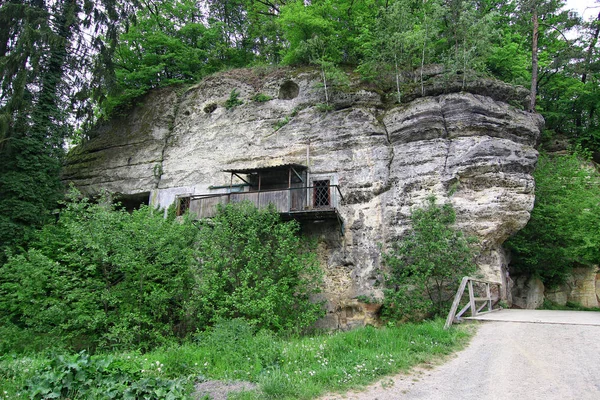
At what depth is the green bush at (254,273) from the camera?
42.3ft

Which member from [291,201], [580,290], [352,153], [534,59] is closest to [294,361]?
[291,201]

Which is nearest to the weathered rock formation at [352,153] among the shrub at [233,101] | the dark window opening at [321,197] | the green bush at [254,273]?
the shrub at [233,101]

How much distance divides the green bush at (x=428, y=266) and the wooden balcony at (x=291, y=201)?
324cm

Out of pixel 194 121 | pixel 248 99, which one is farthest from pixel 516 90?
pixel 194 121

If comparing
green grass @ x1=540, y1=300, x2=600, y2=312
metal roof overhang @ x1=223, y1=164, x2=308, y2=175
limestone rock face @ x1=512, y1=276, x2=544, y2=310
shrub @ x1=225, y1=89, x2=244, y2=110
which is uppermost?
shrub @ x1=225, y1=89, x2=244, y2=110

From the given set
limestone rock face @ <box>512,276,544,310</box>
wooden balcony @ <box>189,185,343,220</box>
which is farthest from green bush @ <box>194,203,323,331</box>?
limestone rock face @ <box>512,276,544,310</box>

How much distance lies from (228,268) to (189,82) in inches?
566

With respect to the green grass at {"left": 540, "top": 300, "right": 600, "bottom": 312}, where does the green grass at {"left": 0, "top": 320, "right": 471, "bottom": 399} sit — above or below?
below

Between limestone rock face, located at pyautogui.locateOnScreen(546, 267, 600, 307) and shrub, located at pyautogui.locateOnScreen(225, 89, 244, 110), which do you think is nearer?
limestone rock face, located at pyautogui.locateOnScreen(546, 267, 600, 307)

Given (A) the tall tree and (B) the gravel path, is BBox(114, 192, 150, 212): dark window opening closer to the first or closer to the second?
(A) the tall tree

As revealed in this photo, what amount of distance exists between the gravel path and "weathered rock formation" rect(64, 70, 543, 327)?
21.2 ft

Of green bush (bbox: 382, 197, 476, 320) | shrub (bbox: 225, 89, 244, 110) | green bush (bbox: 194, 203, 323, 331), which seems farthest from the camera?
shrub (bbox: 225, 89, 244, 110)

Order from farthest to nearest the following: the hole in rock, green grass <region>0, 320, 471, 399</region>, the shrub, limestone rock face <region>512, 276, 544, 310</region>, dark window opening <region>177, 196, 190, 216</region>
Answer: the shrub, the hole in rock, dark window opening <region>177, 196, 190, 216</region>, limestone rock face <region>512, 276, 544, 310</region>, green grass <region>0, 320, 471, 399</region>

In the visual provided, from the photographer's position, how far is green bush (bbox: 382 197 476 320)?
514 inches
